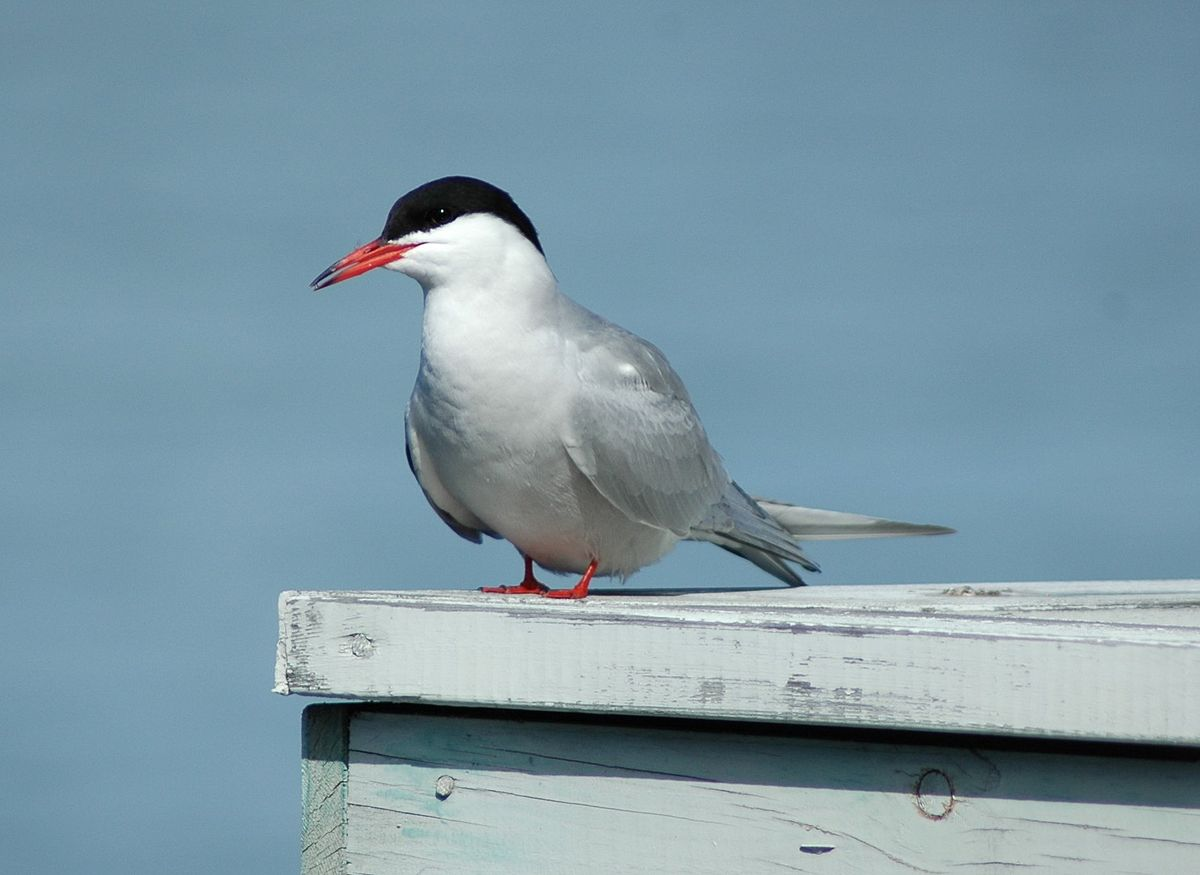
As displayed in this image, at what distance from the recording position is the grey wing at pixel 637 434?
10.7 ft

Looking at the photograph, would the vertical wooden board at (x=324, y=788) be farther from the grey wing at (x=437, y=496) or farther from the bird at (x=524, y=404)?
the grey wing at (x=437, y=496)

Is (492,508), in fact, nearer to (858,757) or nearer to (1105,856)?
(858,757)

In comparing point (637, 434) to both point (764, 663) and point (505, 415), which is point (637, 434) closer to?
point (505, 415)

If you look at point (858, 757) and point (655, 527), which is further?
point (655, 527)

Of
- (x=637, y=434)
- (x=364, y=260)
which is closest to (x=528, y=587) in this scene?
(x=637, y=434)

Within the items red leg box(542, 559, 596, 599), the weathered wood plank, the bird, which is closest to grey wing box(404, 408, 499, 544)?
the bird

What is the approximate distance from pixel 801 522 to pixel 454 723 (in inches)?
81.6

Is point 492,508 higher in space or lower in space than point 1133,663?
higher

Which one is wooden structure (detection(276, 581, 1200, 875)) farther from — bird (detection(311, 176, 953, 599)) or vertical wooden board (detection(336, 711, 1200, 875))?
bird (detection(311, 176, 953, 599))

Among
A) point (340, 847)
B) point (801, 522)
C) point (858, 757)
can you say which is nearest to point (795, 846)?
point (858, 757)

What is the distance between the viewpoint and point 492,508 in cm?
334

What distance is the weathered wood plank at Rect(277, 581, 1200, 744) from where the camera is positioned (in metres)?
1.81

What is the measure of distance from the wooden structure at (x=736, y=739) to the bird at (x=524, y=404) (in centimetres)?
99

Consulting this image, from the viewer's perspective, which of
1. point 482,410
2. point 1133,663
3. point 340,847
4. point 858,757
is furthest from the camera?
point 482,410
